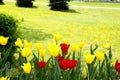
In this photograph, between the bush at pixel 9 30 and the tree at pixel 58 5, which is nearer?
the bush at pixel 9 30

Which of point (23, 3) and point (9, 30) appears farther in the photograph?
point (23, 3)

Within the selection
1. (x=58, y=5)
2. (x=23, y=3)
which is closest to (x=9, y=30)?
(x=58, y=5)

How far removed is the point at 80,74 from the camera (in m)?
5.02

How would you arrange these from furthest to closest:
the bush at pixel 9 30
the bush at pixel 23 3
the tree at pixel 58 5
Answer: the bush at pixel 23 3
the tree at pixel 58 5
the bush at pixel 9 30

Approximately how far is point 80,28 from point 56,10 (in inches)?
536

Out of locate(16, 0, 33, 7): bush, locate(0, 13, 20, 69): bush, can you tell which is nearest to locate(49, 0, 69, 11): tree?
locate(16, 0, 33, 7): bush

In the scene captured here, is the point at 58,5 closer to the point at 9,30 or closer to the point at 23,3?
the point at 23,3

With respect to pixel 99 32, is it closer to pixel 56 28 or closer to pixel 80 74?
pixel 56 28

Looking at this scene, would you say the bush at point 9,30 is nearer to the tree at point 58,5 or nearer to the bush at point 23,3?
the tree at point 58,5

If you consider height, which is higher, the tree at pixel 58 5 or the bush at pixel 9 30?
the bush at pixel 9 30

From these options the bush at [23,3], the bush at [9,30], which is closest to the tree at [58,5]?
the bush at [23,3]

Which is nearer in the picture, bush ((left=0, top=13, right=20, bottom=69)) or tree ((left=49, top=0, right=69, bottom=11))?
bush ((left=0, top=13, right=20, bottom=69))

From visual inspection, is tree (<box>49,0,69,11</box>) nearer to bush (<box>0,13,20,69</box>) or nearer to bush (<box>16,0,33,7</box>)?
bush (<box>16,0,33,7</box>)

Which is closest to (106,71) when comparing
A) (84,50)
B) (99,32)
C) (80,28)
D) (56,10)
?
(84,50)
